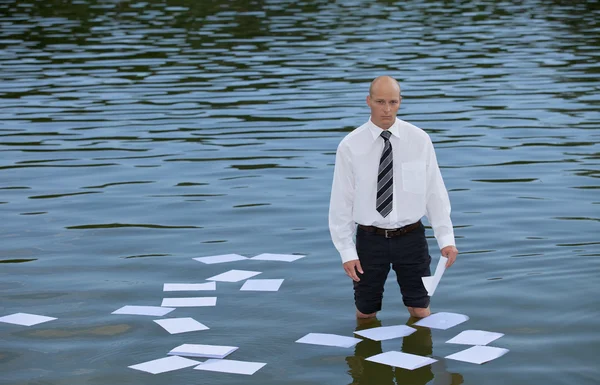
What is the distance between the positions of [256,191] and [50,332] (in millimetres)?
5042

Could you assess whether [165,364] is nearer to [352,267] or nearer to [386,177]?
[352,267]

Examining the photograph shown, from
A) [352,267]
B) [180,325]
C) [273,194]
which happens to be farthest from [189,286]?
[273,194]

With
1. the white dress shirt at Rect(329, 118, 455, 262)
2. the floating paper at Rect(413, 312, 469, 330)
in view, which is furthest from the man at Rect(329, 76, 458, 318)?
the floating paper at Rect(413, 312, 469, 330)

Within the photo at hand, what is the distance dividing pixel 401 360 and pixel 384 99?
1740 mm

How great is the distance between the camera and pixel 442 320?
7.74 metres

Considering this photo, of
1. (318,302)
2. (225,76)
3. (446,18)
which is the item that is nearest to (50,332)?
(318,302)

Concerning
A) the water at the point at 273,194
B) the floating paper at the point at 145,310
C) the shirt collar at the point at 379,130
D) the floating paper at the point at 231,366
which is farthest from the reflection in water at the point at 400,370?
A: the floating paper at the point at 145,310

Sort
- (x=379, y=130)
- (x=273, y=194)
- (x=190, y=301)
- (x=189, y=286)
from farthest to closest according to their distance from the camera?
(x=273, y=194) → (x=189, y=286) → (x=190, y=301) → (x=379, y=130)

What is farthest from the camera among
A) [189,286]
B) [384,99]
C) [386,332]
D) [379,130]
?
[189,286]

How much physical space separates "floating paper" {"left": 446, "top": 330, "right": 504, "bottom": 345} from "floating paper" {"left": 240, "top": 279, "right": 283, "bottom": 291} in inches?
75.5

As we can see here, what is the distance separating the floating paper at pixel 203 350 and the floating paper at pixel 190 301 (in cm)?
107

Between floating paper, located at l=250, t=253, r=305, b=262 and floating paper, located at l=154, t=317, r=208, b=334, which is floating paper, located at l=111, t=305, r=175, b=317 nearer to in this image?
floating paper, located at l=154, t=317, r=208, b=334

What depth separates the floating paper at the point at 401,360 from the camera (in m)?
6.84

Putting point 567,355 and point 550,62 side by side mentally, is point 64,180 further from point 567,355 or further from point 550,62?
point 550,62
